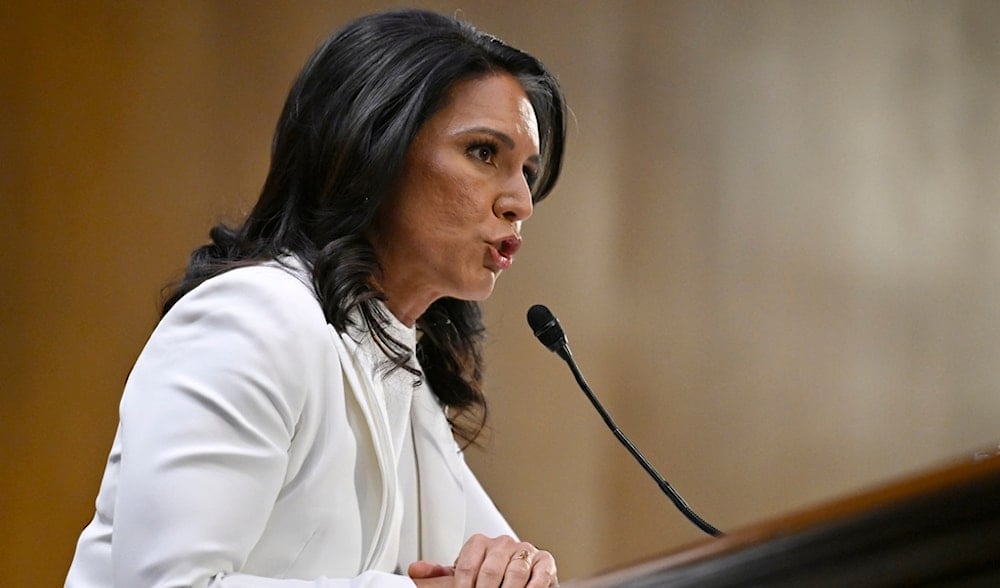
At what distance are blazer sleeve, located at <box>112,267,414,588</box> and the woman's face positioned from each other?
299 millimetres

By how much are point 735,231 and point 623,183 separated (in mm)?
378

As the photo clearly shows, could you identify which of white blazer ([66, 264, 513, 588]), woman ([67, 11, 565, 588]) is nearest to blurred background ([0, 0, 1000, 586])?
woman ([67, 11, 565, 588])

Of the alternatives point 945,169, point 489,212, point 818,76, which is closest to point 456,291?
point 489,212

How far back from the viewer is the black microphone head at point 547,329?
161cm

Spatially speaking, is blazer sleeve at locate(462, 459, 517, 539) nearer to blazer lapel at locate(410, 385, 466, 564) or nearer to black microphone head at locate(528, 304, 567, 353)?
blazer lapel at locate(410, 385, 466, 564)

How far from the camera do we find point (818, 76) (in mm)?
3438

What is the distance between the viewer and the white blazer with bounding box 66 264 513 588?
3.50 feet

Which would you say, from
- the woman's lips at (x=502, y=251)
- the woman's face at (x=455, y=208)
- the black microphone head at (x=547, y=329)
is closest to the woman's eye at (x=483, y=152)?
the woman's face at (x=455, y=208)

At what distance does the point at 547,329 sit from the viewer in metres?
1.61

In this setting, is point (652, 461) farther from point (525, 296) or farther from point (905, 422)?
point (905, 422)

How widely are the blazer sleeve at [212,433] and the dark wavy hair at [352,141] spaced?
0.53 feet

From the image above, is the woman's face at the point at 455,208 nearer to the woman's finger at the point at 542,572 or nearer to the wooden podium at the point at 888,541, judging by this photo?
the woman's finger at the point at 542,572

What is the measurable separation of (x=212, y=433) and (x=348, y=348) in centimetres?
24

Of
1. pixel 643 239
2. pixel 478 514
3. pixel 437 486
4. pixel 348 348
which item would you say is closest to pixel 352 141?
pixel 348 348
